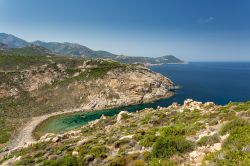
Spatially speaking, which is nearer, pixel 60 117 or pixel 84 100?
pixel 60 117

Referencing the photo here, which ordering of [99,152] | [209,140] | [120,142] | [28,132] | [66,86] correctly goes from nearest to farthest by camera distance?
1. [209,140]
2. [99,152]
3. [120,142]
4. [28,132]
5. [66,86]

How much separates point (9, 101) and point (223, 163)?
96239 mm

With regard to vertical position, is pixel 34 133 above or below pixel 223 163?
below

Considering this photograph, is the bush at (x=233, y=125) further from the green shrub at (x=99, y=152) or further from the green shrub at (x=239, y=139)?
the green shrub at (x=99, y=152)

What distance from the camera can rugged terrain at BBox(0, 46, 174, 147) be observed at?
9719 centimetres

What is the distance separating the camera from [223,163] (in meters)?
12.4

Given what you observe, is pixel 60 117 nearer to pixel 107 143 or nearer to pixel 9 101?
pixel 9 101

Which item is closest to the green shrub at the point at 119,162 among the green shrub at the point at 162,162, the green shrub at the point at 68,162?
the green shrub at the point at 162,162

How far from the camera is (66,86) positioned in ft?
363

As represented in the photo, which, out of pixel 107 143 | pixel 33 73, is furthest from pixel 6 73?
pixel 107 143

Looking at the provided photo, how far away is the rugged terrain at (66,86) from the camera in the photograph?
97.2m

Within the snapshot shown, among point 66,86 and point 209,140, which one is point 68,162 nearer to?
point 209,140

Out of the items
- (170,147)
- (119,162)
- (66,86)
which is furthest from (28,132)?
(170,147)

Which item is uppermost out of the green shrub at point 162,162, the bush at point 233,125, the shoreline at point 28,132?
the bush at point 233,125
